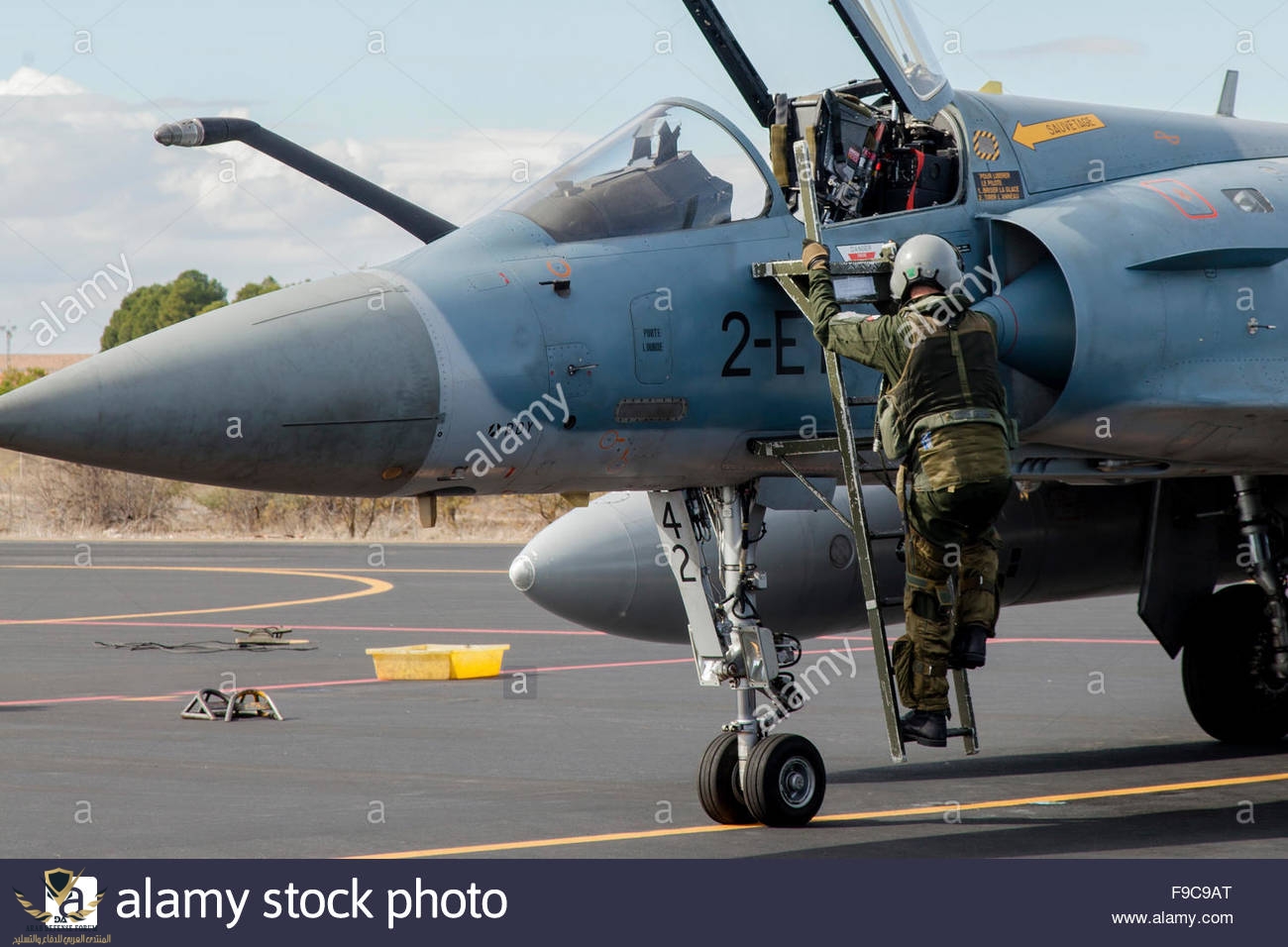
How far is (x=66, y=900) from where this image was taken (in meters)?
7.36

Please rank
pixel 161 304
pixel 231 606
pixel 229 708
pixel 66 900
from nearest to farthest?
pixel 66 900
pixel 229 708
pixel 231 606
pixel 161 304

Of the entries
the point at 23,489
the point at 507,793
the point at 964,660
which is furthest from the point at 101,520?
the point at 964,660

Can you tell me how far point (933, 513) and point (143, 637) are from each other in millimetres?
15172

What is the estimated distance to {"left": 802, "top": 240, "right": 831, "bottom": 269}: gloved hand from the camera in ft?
27.7

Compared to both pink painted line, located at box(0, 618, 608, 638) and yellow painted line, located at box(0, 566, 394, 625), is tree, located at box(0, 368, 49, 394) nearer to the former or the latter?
yellow painted line, located at box(0, 566, 394, 625)

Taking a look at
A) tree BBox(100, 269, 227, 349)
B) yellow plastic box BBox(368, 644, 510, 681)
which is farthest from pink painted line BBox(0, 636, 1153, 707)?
tree BBox(100, 269, 227, 349)

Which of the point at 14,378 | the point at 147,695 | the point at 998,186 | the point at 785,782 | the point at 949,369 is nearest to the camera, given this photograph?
the point at 949,369

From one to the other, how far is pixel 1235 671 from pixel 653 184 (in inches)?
241

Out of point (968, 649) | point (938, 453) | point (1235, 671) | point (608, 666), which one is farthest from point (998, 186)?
point (608, 666)

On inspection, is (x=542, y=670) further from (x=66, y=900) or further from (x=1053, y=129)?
(x=66, y=900)

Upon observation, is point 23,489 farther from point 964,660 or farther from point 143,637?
point 964,660

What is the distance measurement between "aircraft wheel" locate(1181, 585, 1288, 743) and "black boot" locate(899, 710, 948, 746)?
15.6 ft

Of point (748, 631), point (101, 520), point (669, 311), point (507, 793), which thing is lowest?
point (507, 793)

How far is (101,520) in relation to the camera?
49000 mm
